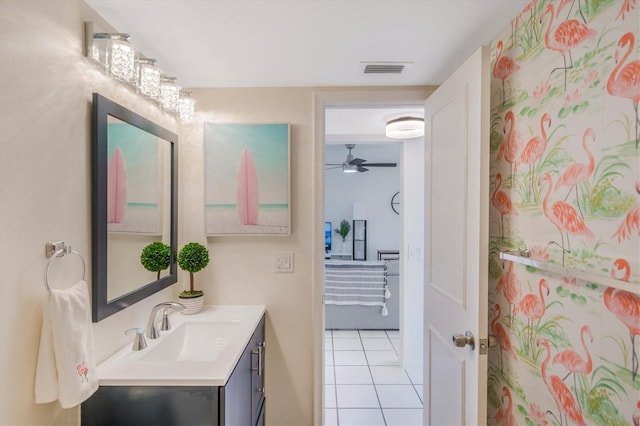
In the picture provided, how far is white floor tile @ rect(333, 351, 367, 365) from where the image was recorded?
3.15 m

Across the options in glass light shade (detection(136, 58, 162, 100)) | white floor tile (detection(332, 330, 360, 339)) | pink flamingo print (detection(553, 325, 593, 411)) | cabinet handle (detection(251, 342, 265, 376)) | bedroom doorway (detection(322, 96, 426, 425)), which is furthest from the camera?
white floor tile (detection(332, 330, 360, 339))

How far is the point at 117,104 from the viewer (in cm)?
131

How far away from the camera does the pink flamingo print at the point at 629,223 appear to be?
0.76 m

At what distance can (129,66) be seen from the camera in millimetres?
1280

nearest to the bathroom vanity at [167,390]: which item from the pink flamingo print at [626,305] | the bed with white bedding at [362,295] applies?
the pink flamingo print at [626,305]

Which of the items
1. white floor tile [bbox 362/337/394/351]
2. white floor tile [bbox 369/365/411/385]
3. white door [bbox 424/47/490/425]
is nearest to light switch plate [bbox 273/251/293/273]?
white door [bbox 424/47/490/425]

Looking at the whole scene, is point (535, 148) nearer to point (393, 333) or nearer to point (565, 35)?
point (565, 35)

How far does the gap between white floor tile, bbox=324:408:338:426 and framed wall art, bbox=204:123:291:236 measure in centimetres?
146

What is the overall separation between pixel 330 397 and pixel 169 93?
2441 mm

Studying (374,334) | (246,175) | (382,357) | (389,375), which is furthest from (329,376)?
(246,175)

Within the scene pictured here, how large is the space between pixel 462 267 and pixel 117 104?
1.61m

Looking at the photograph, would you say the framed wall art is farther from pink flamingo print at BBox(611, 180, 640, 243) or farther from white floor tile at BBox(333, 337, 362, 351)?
white floor tile at BBox(333, 337, 362, 351)

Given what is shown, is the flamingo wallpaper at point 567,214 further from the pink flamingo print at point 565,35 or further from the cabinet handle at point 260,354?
the cabinet handle at point 260,354

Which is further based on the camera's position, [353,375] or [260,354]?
[353,375]
